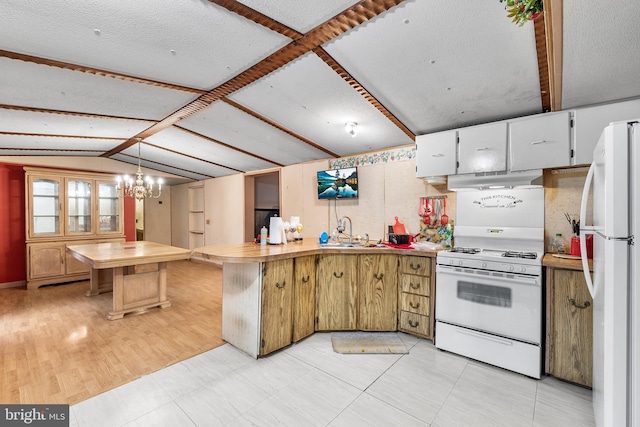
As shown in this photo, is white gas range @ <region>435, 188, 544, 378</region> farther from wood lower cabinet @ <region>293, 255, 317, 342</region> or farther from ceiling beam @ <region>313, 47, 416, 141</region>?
wood lower cabinet @ <region>293, 255, 317, 342</region>

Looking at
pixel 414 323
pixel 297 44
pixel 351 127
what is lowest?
pixel 414 323

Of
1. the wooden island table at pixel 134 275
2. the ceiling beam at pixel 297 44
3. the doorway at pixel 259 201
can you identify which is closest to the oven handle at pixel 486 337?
the ceiling beam at pixel 297 44

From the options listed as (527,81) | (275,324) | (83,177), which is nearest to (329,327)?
(275,324)

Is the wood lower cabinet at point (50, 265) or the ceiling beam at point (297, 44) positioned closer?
the ceiling beam at point (297, 44)

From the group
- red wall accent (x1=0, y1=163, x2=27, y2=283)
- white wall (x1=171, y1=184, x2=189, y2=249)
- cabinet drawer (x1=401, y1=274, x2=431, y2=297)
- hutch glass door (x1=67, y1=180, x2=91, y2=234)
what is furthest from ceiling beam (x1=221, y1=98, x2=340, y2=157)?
white wall (x1=171, y1=184, x2=189, y2=249)

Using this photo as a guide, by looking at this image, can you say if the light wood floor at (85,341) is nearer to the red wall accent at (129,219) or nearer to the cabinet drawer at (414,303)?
the red wall accent at (129,219)

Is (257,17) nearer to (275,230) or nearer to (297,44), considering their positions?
(297,44)

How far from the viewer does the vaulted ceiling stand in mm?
1542

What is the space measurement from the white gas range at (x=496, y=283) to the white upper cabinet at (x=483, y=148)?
0.41m

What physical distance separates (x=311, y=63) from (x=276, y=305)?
2073 millimetres

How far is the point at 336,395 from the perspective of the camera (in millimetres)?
1965

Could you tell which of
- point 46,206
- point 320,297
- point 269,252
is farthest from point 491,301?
point 46,206

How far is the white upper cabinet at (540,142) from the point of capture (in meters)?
2.21

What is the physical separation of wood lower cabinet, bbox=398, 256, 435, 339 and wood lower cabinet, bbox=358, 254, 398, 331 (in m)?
0.07
